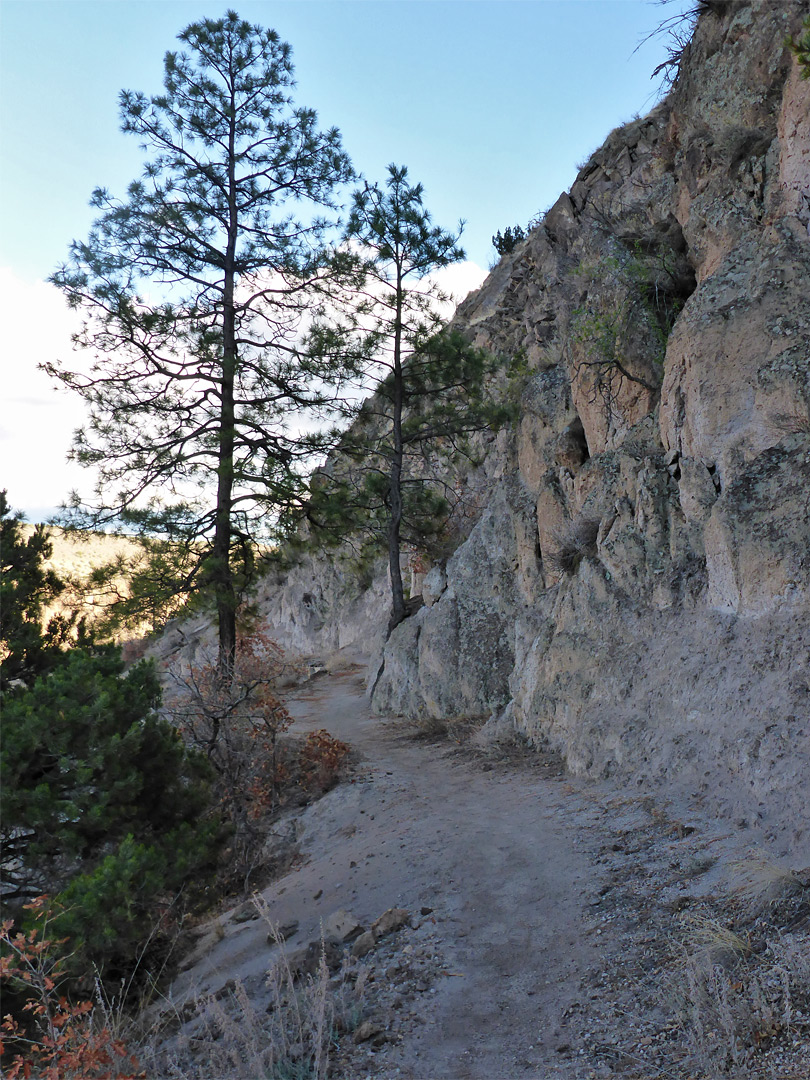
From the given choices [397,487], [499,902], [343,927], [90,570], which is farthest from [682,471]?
[90,570]

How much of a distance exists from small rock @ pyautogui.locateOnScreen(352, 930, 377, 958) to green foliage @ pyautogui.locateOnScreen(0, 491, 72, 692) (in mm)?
3290

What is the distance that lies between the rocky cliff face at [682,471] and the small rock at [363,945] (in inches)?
110

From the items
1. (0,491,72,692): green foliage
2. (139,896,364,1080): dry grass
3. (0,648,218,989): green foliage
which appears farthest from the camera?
(0,491,72,692): green foliage

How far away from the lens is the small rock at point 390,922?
15.6 ft

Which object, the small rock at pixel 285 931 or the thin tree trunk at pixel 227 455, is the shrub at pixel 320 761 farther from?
the small rock at pixel 285 931

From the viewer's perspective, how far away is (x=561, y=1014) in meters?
3.52

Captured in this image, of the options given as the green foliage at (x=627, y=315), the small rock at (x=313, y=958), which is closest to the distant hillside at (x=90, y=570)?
the small rock at (x=313, y=958)

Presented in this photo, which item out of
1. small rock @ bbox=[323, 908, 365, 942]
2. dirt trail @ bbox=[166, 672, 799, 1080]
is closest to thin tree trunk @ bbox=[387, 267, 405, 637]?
dirt trail @ bbox=[166, 672, 799, 1080]

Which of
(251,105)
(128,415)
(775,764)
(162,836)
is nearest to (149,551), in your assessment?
(128,415)

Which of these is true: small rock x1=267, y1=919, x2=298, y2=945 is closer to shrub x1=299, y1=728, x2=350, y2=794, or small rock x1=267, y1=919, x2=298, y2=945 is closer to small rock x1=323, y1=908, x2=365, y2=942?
small rock x1=323, y1=908, x2=365, y2=942

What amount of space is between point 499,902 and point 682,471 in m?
4.63

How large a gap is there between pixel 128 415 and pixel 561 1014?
10.1 meters

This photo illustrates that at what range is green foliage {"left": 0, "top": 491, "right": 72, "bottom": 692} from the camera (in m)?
5.45

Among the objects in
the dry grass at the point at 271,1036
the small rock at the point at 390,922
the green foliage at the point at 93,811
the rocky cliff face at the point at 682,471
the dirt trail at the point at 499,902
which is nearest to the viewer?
the dry grass at the point at 271,1036
